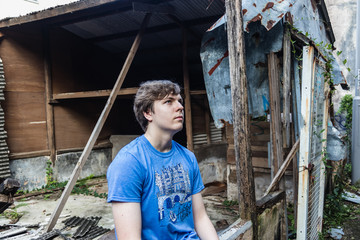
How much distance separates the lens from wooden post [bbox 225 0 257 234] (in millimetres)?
2859

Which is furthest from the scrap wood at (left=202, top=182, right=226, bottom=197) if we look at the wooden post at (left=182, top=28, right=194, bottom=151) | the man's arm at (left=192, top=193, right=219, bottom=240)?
the man's arm at (left=192, top=193, right=219, bottom=240)

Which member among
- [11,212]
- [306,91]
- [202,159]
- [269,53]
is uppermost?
[269,53]


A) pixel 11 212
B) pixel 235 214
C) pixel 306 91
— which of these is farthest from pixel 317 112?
pixel 11 212

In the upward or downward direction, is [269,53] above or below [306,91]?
above

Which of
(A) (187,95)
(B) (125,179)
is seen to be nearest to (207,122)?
(A) (187,95)

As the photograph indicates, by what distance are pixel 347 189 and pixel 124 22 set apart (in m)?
7.31

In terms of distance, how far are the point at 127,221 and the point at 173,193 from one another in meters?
0.35

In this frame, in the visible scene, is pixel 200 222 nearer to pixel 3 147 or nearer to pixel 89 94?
pixel 89 94

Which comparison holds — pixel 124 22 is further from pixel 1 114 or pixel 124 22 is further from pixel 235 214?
pixel 235 214

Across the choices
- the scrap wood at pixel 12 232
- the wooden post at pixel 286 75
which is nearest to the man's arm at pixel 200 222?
the wooden post at pixel 286 75

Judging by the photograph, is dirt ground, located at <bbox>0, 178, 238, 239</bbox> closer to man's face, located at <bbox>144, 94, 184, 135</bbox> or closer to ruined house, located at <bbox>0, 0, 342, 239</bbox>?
ruined house, located at <bbox>0, 0, 342, 239</bbox>

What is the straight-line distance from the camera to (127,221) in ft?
4.84

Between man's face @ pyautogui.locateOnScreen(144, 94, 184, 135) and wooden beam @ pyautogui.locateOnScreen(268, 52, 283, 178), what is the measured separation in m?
2.39

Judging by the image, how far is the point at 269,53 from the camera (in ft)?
12.6
